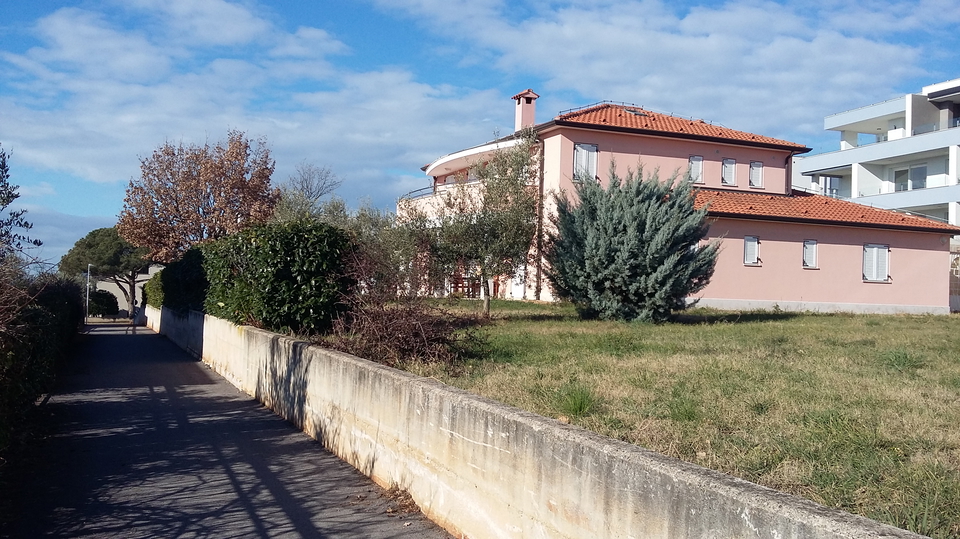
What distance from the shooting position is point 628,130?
29.5 meters

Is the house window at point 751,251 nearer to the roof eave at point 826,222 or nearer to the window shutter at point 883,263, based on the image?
the roof eave at point 826,222

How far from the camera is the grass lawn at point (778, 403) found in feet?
14.8

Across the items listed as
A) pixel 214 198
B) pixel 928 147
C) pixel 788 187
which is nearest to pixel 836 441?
pixel 788 187

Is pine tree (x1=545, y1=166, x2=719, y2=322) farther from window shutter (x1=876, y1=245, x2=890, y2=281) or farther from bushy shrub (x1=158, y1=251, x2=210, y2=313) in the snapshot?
window shutter (x1=876, y1=245, x2=890, y2=281)

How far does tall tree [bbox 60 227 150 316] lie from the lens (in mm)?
57625

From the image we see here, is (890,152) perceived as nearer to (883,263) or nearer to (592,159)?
(883,263)

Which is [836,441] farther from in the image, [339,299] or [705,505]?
[339,299]

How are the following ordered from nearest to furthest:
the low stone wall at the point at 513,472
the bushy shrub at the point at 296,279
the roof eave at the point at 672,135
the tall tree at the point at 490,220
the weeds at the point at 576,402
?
the low stone wall at the point at 513,472
the weeds at the point at 576,402
the bushy shrub at the point at 296,279
the tall tree at the point at 490,220
the roof eave at the point at 672,135

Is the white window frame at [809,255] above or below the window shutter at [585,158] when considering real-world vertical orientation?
below

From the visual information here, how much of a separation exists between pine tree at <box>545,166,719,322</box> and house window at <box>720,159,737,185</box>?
12932 millimetres

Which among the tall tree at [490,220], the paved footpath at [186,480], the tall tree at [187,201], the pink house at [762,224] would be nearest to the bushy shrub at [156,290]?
the tall tree at [187,201]

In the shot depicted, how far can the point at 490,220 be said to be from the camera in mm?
20453

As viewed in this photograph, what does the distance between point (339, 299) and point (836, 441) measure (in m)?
9.52

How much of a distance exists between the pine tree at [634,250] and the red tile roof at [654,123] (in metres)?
9.21
